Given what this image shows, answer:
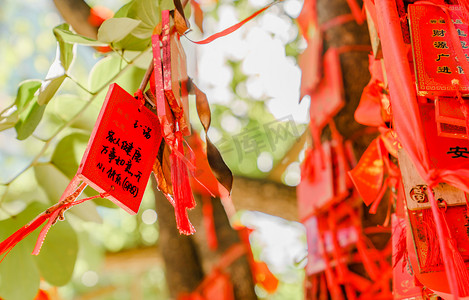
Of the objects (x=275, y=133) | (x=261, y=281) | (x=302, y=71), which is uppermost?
(x=302, y=71)

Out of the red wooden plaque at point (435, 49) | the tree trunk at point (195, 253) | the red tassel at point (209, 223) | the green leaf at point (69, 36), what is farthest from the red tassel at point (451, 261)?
the red tassel at point (209, 223)

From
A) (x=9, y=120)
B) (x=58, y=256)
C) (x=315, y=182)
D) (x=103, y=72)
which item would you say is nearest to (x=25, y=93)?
(x=9, y=120)

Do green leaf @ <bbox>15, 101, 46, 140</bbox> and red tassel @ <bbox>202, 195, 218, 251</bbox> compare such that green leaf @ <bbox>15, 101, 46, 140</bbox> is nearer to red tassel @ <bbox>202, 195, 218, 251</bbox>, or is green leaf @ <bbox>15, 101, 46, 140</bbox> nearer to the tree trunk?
the tree trunk

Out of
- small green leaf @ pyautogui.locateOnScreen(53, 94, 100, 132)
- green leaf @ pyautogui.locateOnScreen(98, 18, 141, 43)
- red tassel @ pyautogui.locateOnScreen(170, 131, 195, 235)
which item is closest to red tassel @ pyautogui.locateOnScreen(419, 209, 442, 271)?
red tassel @ pyautogui.locateOnScreen(170, 131, 195, 235)

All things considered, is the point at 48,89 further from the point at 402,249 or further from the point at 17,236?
the point at 402,249

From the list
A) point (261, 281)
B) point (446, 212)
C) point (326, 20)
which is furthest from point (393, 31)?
point (261, 281)

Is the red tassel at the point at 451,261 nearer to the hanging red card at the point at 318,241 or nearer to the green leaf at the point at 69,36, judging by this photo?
the green leaf at the point at 69,36

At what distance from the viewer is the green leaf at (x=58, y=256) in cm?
100

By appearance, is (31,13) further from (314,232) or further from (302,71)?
(314,232)

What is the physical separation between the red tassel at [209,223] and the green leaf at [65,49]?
953 millimetres

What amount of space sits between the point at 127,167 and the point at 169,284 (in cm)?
115

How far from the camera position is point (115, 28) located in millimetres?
822

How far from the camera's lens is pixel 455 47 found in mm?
641

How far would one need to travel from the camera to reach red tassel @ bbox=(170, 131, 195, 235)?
0.67m
